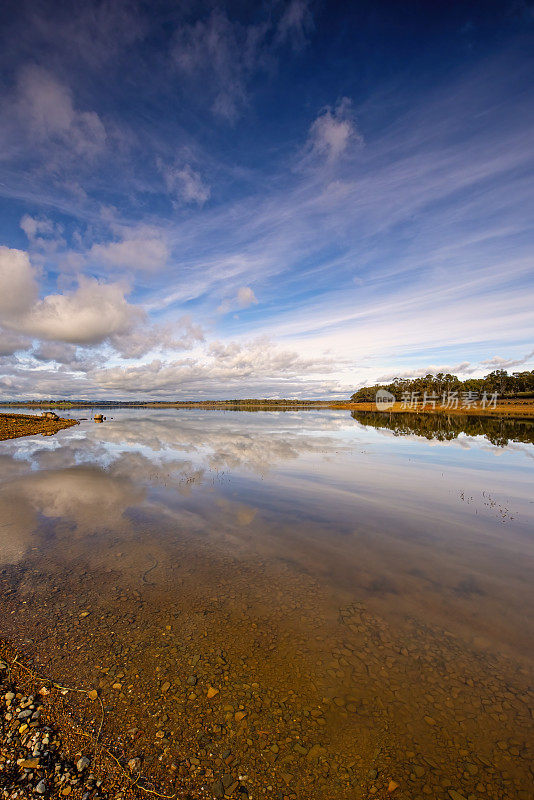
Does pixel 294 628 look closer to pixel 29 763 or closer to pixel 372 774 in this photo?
pixel 372 774

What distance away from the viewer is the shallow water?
583 cm

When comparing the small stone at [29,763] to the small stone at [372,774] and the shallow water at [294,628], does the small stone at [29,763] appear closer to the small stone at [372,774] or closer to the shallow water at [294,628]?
the shallow water at [294,628]

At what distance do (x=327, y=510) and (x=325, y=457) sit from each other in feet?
51.7

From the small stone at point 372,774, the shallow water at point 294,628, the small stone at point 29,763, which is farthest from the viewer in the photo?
the shallow water at point 294,628

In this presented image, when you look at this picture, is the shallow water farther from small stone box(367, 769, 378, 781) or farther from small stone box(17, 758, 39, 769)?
small stone box(17, 758, 39, 769)

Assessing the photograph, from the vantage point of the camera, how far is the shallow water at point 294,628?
5828 mm

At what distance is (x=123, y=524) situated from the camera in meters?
16.3

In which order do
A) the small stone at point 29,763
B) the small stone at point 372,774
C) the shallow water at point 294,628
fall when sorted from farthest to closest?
the shallow water at point 294,628, the small stone at point 372,774, the small stone at point 29,763

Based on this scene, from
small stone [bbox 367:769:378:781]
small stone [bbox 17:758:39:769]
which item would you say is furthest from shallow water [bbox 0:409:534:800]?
small stone [bbox 17:758:39:769]

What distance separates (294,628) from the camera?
903 cm

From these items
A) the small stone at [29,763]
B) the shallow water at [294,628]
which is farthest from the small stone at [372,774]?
the small stone at [29,763]

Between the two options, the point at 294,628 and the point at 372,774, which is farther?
the point at 294,628

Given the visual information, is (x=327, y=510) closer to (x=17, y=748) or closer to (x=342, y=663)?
(x=342, y=663)

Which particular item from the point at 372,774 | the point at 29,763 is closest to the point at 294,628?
the point at 372,774
